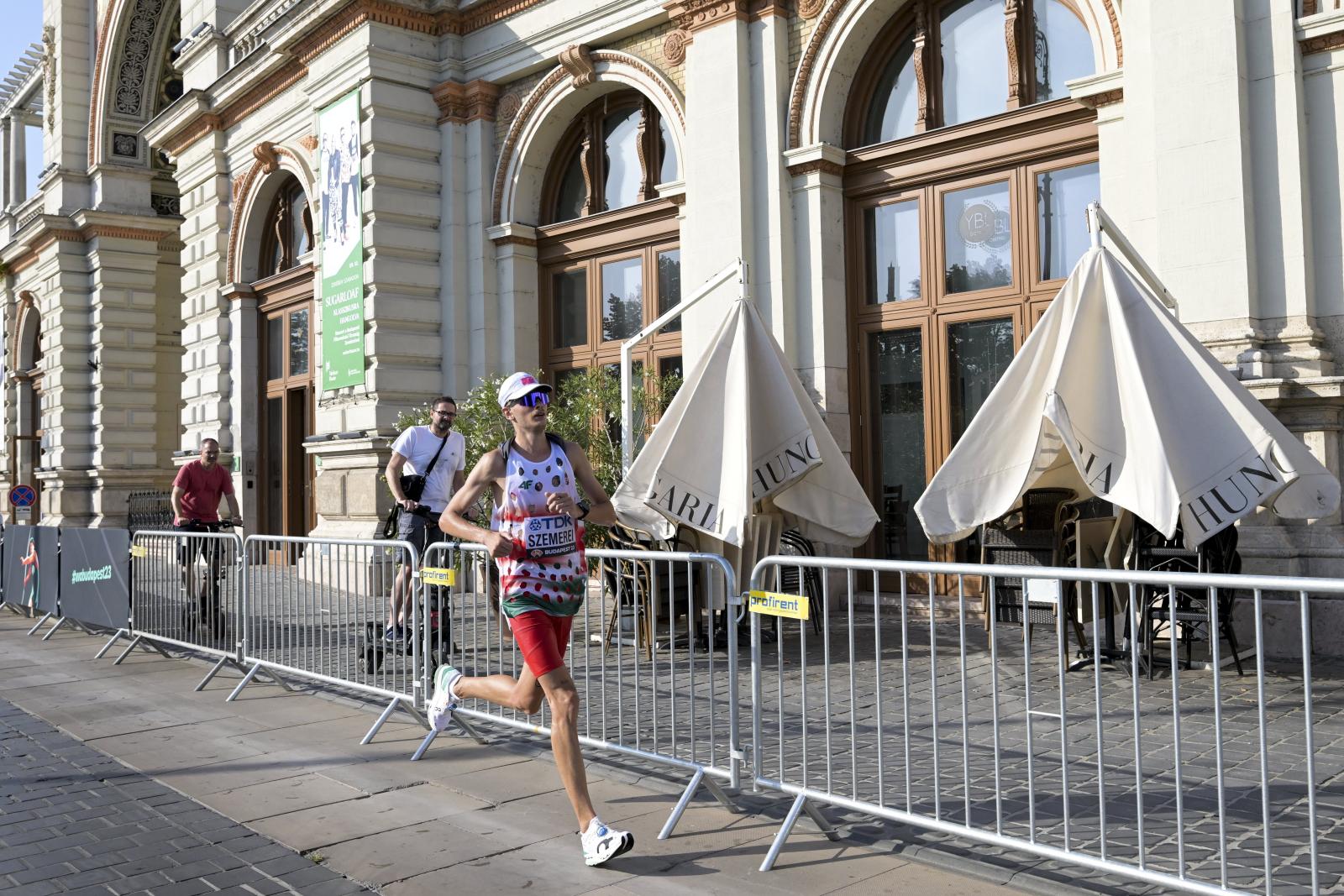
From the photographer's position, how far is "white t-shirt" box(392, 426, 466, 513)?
9.30m

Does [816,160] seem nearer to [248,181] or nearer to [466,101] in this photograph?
[466,101]

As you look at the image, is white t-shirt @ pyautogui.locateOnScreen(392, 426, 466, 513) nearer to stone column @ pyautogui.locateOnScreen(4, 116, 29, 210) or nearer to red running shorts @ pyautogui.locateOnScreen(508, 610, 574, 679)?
red running shorts @ pyautogui.locateOnScreen(508, 610, 574, 679)

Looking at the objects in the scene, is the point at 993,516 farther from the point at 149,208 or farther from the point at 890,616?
the point at 149,208

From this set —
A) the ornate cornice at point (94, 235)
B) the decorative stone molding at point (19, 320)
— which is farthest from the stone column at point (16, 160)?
the ornate cornice at point (94, 235)

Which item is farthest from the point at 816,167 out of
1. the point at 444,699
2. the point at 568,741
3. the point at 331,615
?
the point at 568,741

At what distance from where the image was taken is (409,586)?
7734 mm

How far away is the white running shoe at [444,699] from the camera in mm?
5898

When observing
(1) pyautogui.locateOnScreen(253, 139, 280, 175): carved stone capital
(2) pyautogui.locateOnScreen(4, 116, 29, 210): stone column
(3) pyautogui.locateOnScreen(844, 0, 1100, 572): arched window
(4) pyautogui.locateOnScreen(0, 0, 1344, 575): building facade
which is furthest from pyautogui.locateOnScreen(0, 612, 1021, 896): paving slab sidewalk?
(2) pyautogui.locateOnScreen(4, 116, 29, 210): stone column

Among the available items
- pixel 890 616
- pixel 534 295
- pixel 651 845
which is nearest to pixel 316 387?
pixel 534 295

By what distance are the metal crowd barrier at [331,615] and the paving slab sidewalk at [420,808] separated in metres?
0.25

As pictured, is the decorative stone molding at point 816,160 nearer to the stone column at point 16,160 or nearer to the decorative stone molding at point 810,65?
the decorative stone molding at point 810,65

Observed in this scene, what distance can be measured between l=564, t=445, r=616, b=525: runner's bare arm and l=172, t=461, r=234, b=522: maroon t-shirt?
7.16 meters

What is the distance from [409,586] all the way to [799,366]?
5.93 metres

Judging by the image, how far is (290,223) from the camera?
19.8 metres
